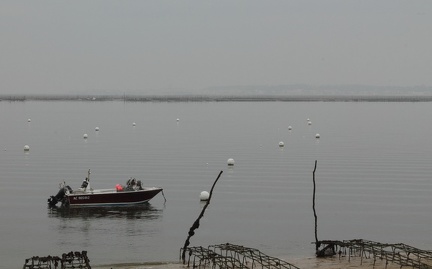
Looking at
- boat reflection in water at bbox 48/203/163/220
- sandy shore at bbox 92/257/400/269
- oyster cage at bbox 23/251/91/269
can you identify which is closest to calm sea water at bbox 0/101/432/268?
boat reflection in water at bbox 48/203/163/220

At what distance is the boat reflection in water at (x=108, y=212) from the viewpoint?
4656cm

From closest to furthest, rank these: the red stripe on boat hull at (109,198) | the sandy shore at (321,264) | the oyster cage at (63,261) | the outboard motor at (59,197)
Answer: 1. the oyster cage at (63,261)
2. the sandy shore at (321,264)
3. the red stripe on boat hull at (109,198)
4. the outboard motor at (59,197)

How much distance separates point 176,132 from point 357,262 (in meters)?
97.2

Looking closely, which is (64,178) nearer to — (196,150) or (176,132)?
(196,150)

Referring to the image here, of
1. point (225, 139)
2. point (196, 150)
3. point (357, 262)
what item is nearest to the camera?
point (357, 262)

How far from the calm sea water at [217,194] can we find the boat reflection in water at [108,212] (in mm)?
75

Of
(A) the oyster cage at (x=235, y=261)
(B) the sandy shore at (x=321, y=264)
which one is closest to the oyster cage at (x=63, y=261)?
(B) the sandy shore at (x=321, y=264)

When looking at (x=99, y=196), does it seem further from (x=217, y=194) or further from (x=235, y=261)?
(x=235, y=261)

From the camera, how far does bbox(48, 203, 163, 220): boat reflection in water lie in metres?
46.6

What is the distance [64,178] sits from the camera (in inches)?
2530

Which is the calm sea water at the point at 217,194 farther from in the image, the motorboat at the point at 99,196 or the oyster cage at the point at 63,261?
the oyster cage at the point at 63,261

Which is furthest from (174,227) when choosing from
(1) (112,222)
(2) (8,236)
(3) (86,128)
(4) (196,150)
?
(3) (86,128)

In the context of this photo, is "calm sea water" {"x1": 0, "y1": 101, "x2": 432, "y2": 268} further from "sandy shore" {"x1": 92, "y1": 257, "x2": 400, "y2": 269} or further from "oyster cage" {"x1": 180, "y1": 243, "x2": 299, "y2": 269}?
"oyster cage" {"x1": 180, "y1": 243, "x2": 299, "y2": 269}

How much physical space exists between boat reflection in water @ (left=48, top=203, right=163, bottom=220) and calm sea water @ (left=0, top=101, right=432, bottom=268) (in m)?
0.07
